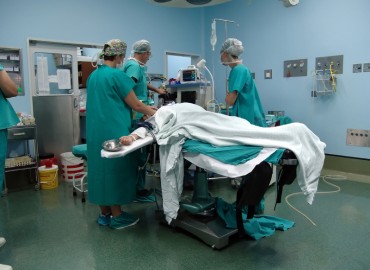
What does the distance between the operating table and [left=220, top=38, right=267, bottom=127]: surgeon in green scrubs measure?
2.45ft

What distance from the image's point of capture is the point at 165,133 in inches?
82.6


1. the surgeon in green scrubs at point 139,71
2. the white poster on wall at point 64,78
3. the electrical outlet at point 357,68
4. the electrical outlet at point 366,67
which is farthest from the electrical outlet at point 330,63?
the white poster on wall at point 64,78

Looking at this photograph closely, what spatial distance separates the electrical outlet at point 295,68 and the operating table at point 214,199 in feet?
8.92

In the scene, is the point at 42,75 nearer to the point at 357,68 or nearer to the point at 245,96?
the point at 245,96

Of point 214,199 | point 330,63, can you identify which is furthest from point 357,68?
point 214,199

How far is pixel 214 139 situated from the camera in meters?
1.99

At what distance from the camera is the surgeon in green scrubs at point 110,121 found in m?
2.36

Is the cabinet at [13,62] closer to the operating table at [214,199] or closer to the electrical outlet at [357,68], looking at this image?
the operating table at [214,199]

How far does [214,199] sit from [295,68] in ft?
9.30

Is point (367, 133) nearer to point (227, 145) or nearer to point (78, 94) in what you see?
point (227, 145)

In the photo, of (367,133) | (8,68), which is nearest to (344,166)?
(367,133)

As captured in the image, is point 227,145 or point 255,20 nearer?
point 227,145

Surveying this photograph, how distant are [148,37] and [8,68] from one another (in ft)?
6.99

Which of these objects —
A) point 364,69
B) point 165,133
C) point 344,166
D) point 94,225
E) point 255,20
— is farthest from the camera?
point 255,20
